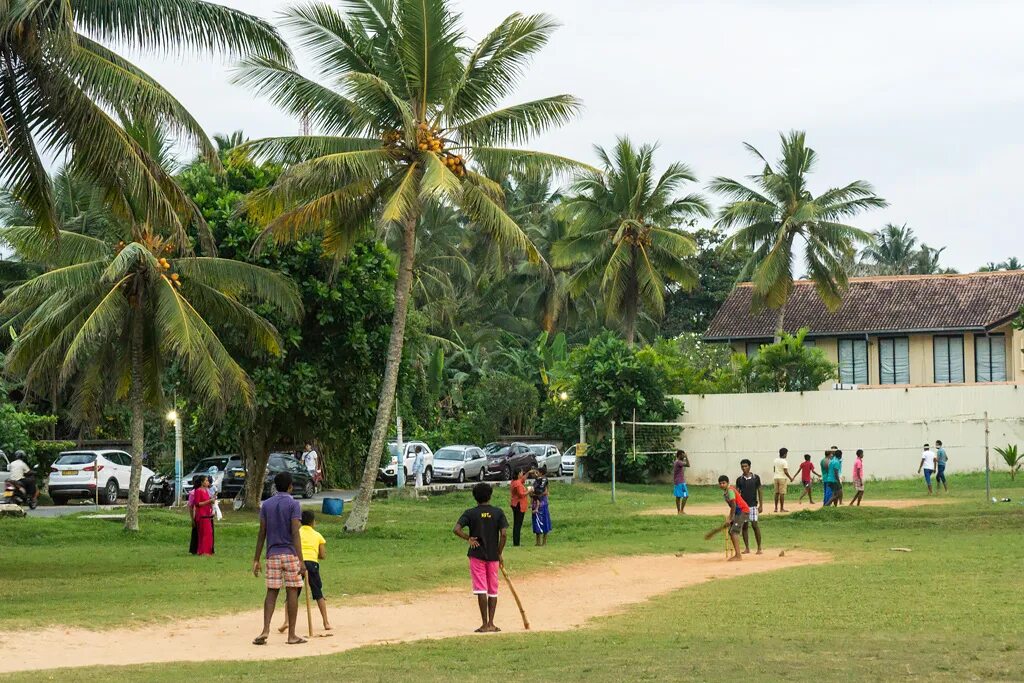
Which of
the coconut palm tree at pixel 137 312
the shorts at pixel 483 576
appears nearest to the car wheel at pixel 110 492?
the coconut palm tree at pixel 137 312

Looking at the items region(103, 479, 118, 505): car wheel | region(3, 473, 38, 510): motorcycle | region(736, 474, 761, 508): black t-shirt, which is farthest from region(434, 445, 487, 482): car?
region(736, 474, 761, 508): black t-shirt

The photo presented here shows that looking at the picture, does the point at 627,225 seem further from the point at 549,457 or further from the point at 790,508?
the point at 790,508

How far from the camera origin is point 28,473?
34.2 meters

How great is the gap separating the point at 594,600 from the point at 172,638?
19.9 feet

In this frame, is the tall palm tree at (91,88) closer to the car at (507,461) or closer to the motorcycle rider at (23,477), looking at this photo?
the motorcycle rider at (23,477)

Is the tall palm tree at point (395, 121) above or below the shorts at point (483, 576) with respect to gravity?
above

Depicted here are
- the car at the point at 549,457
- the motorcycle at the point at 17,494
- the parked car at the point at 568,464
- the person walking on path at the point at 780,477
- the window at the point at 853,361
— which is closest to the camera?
the person walking on path at the point at 780,477

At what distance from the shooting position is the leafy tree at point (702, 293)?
7356 cm

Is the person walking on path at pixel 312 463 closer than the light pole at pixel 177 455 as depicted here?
No

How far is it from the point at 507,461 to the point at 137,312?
2211 cm

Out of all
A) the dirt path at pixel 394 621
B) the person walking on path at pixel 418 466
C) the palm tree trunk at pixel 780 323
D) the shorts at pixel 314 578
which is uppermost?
the palm tree trunk at pixel 780 323

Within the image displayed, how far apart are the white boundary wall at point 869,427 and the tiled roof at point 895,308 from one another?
10.9 metres

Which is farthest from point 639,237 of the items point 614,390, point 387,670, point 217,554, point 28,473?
point 387,670

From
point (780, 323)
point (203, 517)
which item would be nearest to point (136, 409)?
point (203, 517)
